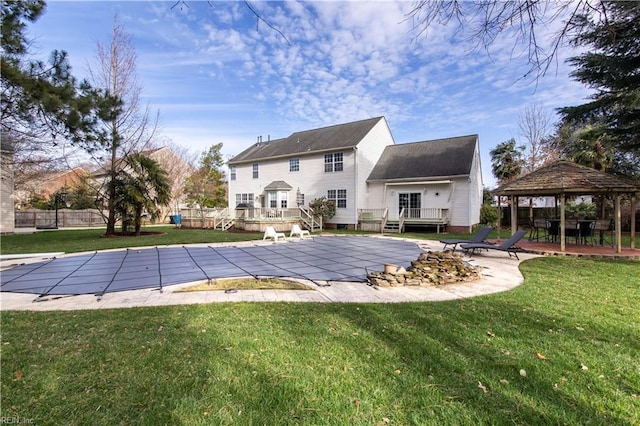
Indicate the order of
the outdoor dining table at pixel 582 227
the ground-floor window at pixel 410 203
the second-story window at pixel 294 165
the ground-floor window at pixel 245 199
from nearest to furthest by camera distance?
the outdoor dining table at pixel 582 227 → the ground-floor window at pixel 410 203 → the second-story window at pixel 294 165 → the ground-floor window at pixel 245 199

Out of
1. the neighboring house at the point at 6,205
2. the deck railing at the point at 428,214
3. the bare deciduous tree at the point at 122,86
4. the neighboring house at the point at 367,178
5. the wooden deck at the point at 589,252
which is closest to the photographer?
the wooden deck at the point at 589,252

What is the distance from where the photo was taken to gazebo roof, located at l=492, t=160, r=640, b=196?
31.4 ft

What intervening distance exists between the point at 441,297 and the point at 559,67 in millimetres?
3819

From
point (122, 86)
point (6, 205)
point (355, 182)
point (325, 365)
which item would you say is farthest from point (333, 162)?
point (6, 205)

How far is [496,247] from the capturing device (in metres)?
9.16

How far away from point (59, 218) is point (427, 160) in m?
31.2

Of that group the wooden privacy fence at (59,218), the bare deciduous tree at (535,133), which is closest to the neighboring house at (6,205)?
the wooden privacy fence at (59,218)

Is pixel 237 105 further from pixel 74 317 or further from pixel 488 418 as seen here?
pixel 488 418

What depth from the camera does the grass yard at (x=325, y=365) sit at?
7.22ft

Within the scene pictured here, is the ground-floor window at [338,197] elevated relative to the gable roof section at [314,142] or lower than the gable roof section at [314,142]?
lower

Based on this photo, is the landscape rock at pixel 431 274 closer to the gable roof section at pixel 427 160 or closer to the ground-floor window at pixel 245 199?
the gable roof section at pixel 427 160

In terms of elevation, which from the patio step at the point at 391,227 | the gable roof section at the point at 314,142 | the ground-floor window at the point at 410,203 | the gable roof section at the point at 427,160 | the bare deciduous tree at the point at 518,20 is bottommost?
the patio step at the point at 391,227

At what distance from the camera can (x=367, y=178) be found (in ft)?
69.8

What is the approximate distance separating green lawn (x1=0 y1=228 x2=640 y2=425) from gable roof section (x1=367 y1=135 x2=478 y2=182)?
48.6 ft
